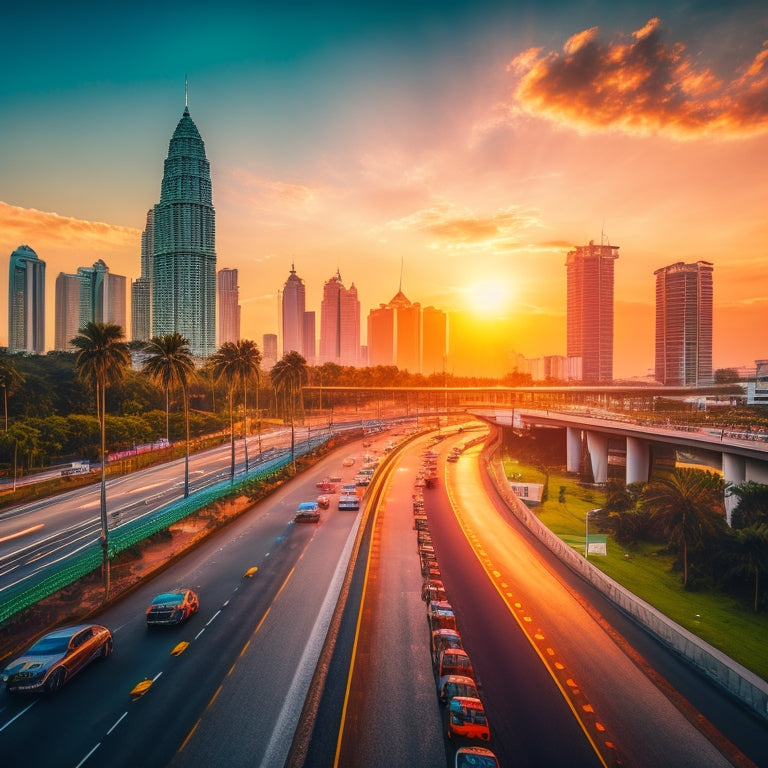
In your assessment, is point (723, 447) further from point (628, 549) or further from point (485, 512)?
point (485, 512)

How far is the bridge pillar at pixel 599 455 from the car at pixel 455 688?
76701mm

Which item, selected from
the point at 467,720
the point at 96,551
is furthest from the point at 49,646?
the point at 467,720

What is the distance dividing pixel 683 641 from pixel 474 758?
1467 centimetres

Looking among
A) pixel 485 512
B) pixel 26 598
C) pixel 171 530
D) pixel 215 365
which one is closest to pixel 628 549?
pixel 485 512

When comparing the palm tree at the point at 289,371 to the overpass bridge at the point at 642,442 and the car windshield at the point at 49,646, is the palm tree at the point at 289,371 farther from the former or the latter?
the car windshield at the point at 49,646

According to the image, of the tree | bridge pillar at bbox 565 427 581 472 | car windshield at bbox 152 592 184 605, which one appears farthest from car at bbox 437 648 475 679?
bridge pillar at bbox 565 427 581 472

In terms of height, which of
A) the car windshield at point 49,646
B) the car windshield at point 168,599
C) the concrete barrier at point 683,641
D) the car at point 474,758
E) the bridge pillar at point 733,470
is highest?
the bridge pillar at point 733,470

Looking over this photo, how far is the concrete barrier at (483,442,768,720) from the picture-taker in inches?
803

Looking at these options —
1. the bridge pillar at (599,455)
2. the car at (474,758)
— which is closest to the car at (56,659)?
the car at (474,758)

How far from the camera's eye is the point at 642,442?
249 feet

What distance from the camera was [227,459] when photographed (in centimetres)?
8044

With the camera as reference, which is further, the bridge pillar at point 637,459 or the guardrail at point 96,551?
the bridge pillar at point 637,459

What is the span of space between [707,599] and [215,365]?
178 ft

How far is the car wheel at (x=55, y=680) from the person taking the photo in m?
19.1
